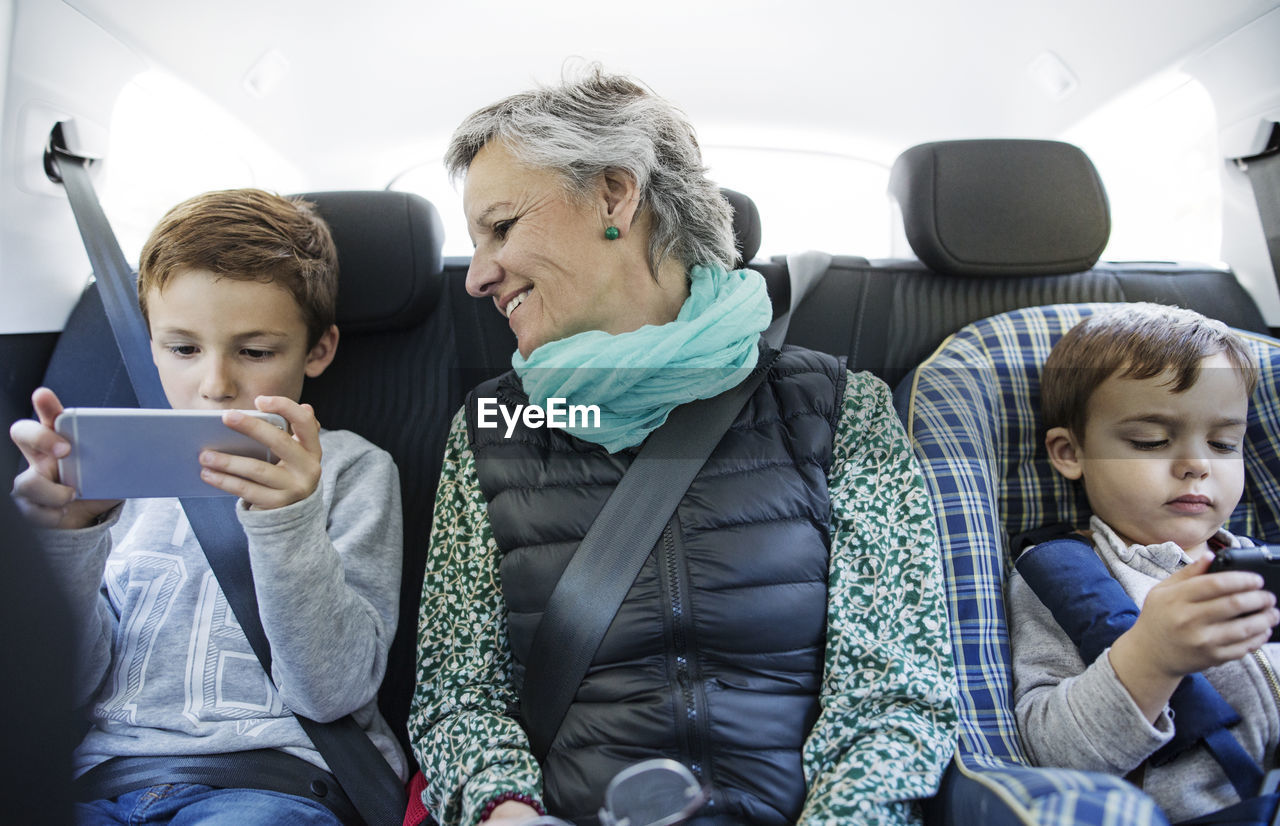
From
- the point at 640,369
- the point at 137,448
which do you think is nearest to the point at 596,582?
the point at 640,369

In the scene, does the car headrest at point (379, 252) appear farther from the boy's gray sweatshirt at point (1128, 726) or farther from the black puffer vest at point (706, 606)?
the boy's gray sweatshirt at point (1128, 726)

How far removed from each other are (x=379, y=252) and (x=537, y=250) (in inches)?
16.1

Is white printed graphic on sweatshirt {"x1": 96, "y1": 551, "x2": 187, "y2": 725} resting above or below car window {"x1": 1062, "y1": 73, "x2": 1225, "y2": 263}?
below

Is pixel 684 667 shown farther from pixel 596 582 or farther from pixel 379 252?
pixel 379 252

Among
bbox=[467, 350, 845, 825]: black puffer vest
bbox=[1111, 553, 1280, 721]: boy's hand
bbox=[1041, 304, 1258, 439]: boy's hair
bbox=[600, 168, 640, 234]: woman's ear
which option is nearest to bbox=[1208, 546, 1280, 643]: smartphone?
bbox=[1111, 553, 1280, 721]: boy's hand

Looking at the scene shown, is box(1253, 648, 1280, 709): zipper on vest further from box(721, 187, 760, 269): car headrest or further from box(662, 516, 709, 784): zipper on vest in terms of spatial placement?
box(721, 187, 760, 269): car headrest

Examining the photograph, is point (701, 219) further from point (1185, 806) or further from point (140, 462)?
point (1185, 806)

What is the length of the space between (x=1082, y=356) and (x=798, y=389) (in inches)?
17.4

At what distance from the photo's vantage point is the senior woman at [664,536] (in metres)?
0.89

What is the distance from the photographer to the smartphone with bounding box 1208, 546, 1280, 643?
2.51ft

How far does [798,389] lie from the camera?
1061mm

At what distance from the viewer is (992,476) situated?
3.75 ft

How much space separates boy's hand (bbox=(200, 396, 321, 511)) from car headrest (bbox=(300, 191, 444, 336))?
19.0 inches

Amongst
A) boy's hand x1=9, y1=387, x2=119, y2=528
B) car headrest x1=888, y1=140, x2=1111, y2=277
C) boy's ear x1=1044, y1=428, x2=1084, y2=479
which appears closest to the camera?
boy's hand x1=9, y1=387, x2=119, y2=528
